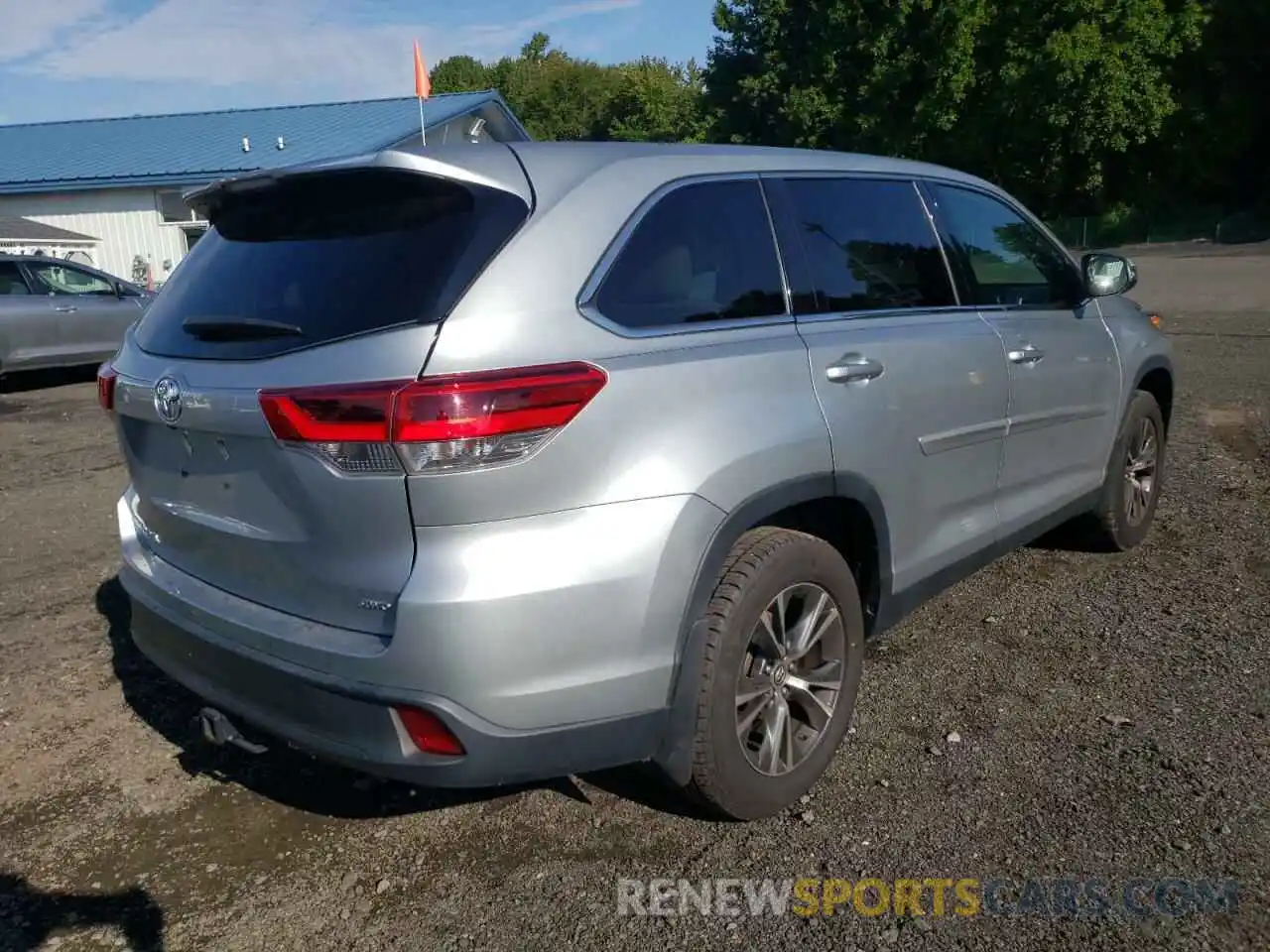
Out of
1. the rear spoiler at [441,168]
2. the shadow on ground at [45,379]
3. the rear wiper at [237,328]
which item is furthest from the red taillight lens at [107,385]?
the shadow on ground at [45,379]

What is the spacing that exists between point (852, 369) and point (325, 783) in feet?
6.78

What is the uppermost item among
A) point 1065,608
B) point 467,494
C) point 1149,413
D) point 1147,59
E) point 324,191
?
point 1147,59

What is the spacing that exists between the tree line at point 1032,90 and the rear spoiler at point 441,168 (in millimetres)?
38544

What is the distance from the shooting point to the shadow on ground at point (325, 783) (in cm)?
321

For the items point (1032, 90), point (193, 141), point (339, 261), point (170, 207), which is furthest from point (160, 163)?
point (1032, 90)

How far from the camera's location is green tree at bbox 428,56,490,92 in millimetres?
78312

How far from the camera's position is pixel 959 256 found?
3957mm

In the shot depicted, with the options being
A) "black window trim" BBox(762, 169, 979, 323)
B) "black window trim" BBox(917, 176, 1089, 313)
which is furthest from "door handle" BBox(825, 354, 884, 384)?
"black window trim" BBox(917, 176, 1089, 313)

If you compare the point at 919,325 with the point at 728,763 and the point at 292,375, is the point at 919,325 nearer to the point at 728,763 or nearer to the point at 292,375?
the point at 728,763

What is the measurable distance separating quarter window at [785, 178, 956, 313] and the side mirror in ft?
3.42

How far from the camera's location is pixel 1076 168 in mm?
44281

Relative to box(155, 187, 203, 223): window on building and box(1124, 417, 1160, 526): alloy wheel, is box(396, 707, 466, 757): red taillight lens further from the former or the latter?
box(155, 187, 203, 223): window on building

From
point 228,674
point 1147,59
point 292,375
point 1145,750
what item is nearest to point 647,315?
point 292,375

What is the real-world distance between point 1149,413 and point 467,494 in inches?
157
